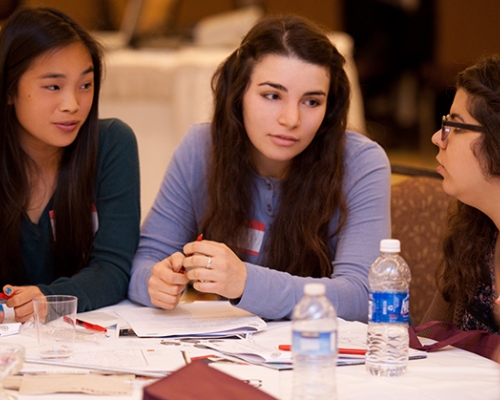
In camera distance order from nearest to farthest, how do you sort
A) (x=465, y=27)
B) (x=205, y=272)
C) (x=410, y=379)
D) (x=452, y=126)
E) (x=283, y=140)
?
1. (x=410, y=379)
2. (x=205, y=272)
3. (x=452, y=126)
4. (x=283, y=140)
5. (x=465, y=27)

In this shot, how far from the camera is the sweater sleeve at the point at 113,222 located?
7.02 ft

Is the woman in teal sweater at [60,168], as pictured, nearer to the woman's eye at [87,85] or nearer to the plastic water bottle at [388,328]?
the woman's eye at [87,85]

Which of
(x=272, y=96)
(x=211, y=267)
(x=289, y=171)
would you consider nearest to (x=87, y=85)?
(x=272, y=96)

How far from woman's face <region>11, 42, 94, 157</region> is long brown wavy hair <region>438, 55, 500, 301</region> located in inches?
40.7

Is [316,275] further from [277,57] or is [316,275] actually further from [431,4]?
[431,4]

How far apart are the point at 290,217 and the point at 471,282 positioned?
0.55 meters

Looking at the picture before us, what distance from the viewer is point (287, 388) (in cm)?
146

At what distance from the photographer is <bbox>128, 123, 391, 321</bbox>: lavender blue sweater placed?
1974 mm

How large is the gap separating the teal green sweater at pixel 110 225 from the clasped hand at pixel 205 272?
0.26 metres

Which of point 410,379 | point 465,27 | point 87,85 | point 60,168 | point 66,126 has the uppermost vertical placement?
point 465,27

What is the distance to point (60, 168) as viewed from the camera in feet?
7.74

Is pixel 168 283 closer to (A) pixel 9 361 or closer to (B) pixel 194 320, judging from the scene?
(B) pixel 194 320

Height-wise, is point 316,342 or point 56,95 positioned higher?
point 56,95

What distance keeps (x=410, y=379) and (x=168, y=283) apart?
27.0 inches
